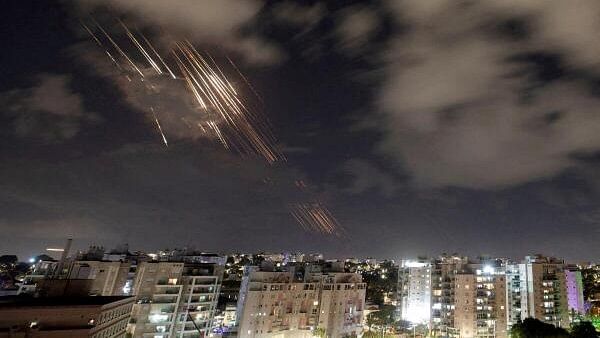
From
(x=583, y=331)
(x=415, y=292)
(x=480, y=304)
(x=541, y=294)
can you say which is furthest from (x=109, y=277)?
(x=541, y=294)

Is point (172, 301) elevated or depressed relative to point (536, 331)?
depressed

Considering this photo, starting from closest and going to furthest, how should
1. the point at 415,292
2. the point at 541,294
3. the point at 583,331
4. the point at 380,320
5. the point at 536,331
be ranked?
the point at 536,331
the point at 583,331
the point at 541,294
the point at 380,320
the point at 415,292

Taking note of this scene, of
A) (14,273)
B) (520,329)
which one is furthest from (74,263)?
(14,273)

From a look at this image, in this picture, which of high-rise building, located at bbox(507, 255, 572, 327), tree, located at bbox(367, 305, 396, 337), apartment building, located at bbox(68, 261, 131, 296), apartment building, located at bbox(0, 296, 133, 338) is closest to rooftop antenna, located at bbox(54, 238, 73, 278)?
apartment building, located at bbox(68, 261, 131, 296)

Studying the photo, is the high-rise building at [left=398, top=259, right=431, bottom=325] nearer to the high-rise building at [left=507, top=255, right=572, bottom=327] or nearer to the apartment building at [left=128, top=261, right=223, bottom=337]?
the high-rise building at [left=507, top=255, right=572, bottom=327]

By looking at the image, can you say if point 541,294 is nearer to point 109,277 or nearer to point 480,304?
point 480,304

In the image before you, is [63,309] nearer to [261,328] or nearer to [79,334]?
[79,334]

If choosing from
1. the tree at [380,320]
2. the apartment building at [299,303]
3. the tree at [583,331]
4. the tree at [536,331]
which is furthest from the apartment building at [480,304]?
the tree at [583,331]
